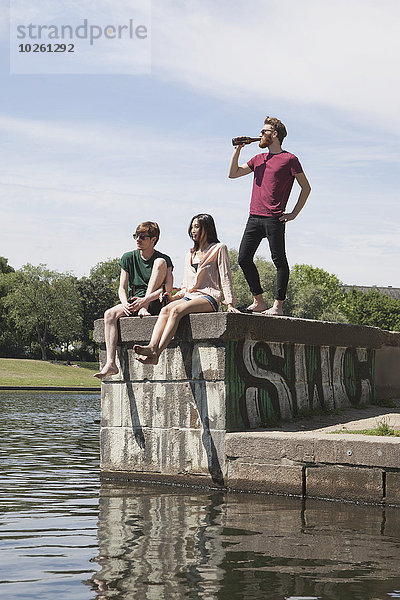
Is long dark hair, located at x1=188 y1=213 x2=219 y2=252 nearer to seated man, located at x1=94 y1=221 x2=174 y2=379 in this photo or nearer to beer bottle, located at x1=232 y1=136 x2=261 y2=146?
seated man, located at x1=94 y1=221 x2=174 y2=379

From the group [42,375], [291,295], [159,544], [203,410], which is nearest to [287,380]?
[203,410]

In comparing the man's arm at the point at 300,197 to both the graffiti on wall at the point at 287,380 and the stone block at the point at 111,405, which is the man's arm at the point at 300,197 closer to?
the graffiti on wall at the point at 287,380

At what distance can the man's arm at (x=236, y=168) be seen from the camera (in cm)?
→ 975

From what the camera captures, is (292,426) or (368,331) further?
(368,331)

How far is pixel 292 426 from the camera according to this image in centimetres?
899

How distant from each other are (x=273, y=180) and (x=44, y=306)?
70.2 meters

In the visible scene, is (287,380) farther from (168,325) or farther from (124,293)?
(124,293)

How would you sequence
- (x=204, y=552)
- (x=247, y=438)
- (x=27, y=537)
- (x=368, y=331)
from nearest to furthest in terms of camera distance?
(x=204, y=552) < (x=27, y=537) < (x=247, y=438) < (x=368, y=331)

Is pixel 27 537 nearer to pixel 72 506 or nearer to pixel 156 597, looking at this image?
pixel 72 506

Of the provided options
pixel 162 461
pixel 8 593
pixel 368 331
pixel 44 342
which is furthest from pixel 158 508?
pixel 44 342

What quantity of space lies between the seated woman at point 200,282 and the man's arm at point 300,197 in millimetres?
985

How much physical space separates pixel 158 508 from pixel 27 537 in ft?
4.91

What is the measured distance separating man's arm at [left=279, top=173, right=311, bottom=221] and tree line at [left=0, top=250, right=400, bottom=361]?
58659mm

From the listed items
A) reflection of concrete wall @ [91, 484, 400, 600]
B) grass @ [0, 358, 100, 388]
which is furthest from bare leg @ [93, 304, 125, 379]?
grass @ [0, 358, 100, 388]
